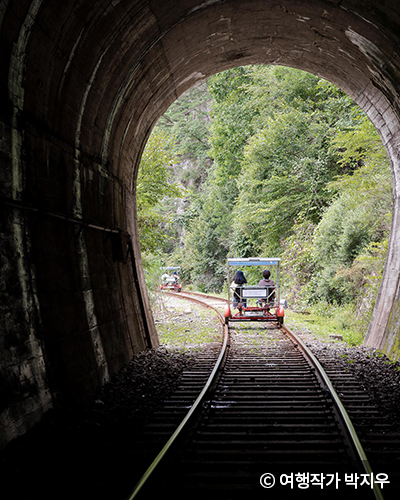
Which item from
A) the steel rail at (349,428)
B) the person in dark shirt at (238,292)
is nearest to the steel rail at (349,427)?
the steel rail at (349,428)

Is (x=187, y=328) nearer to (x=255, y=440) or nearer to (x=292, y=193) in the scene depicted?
(x=255, y=440)

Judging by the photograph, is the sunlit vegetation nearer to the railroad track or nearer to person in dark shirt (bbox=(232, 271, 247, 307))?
person in dark shirt (bbox=(232, 271, 247, 307))

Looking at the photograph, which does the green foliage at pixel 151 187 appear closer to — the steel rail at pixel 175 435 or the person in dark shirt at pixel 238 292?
the person in dark shirt at pixel 238 292

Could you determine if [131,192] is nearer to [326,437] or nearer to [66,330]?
[66,330]

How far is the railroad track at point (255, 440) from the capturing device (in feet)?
11.2

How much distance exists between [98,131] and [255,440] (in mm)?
5388

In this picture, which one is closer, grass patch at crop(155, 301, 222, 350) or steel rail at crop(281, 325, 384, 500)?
steel rail at crop(281, 325, 384, 500)

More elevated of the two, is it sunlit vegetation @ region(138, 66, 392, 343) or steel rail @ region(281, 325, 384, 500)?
sunlit vegetation @ region(138, 66, 392, 343)

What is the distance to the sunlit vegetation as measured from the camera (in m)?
12.7

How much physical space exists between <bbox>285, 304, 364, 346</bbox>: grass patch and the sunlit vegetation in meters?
0.07

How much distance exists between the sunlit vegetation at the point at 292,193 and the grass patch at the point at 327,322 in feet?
0.23

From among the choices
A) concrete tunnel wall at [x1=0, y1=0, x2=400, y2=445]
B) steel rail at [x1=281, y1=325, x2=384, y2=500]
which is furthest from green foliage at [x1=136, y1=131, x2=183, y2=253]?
steel rail at [x1=281, y1=325, x2=384, y2=500]

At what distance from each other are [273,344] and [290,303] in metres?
9.20

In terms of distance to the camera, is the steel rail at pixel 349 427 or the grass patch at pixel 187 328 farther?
the grass patch at pixel 187 328
